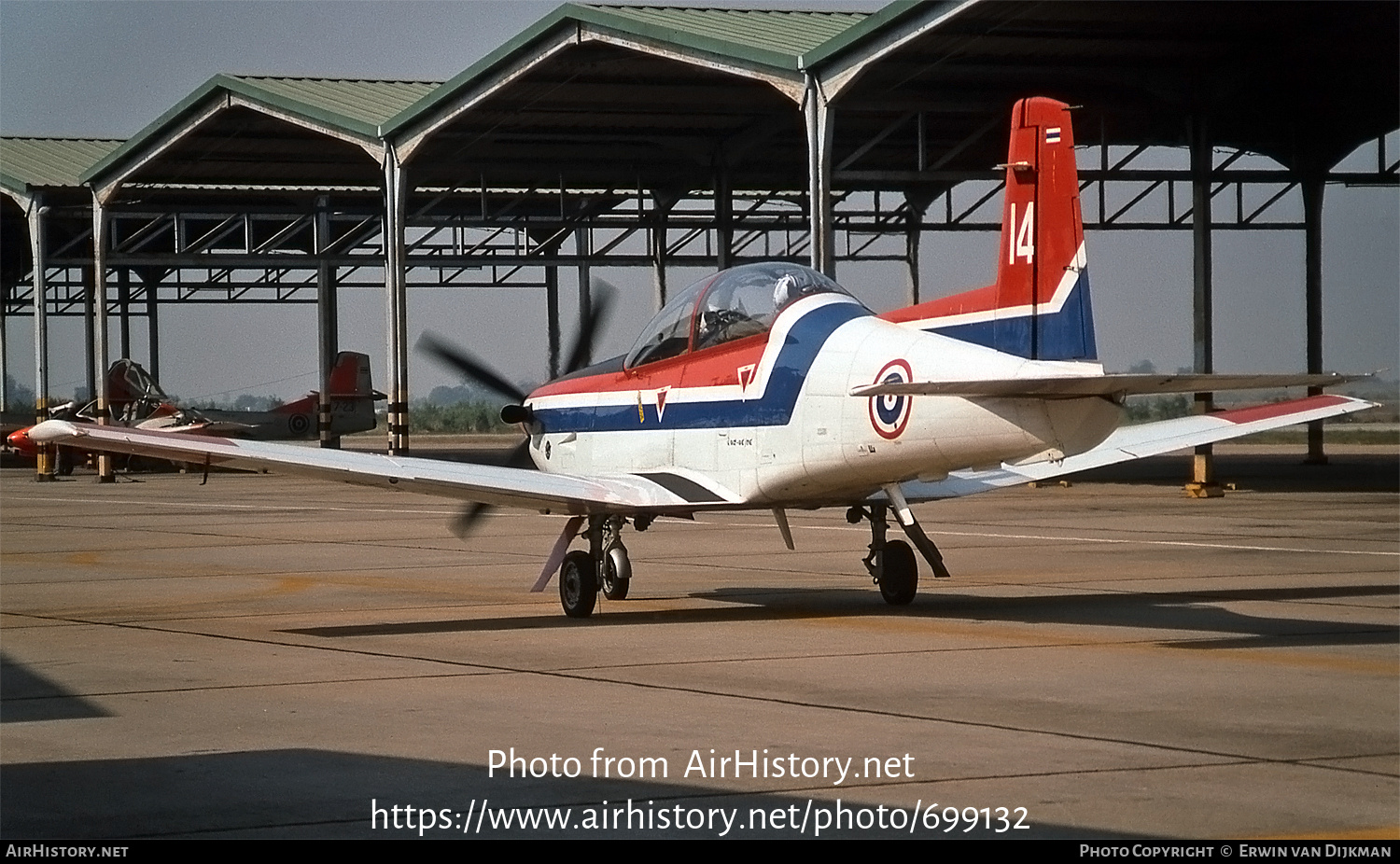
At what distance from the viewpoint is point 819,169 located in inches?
1024

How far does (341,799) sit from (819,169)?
66.4ft

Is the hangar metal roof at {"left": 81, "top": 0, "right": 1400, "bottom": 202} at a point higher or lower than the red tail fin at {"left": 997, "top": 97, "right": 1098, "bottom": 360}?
higher

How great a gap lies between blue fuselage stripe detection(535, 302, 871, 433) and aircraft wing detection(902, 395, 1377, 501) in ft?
5.15

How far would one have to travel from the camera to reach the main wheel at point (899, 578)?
44.9 feet

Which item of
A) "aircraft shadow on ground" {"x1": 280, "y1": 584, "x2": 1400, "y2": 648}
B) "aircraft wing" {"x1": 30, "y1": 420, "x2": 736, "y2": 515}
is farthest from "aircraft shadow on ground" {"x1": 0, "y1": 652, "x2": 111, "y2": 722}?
"aircraft shadow on ground" {"x1": 280, "y1": 584, "x2": 1400, "y2": 648}

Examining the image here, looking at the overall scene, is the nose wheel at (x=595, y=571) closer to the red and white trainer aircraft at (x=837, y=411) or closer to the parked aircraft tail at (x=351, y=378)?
the red and white trainer aircraft at (x=837, y=411)

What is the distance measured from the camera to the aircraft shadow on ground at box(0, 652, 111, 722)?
890 centimetres

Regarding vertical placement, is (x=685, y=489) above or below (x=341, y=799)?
above

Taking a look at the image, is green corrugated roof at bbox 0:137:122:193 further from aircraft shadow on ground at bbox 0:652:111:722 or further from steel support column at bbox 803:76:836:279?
aircraft shadow on ground at bbox 0:652:111:722

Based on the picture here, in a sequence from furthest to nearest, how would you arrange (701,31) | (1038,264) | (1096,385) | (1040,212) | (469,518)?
(701,31)
(469,518)
(1040,212)
(1038,264)
(1096,385)

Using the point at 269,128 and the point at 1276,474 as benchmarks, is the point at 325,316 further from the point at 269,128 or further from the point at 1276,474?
the point at 1276,474

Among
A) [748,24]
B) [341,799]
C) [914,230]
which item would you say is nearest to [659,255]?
[914,230]

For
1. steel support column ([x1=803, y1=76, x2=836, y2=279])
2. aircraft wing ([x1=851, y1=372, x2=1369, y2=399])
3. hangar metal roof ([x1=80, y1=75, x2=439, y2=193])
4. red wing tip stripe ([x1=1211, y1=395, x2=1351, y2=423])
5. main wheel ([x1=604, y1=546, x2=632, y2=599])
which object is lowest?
main wheel ([x1=604, y1=546, x2=632, y2=599])

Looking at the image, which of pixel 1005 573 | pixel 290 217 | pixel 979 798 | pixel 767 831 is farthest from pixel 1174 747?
pixel 290 217
